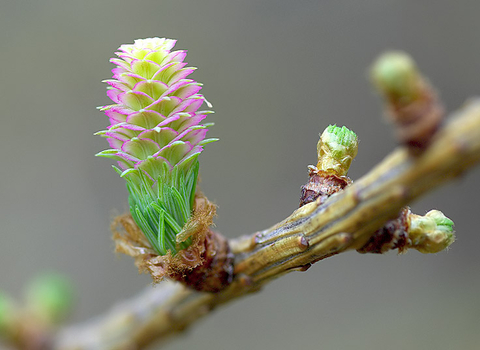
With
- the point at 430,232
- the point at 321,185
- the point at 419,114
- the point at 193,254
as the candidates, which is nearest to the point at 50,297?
the point at 193,254

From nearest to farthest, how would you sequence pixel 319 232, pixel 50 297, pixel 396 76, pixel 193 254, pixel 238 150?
pixel 396 76, pixel 319 232, pixel 193 254, pixel 50 297, pixel 238 150

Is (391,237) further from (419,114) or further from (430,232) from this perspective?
(419,114)

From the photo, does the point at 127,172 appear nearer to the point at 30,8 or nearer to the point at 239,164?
the point at 239,164

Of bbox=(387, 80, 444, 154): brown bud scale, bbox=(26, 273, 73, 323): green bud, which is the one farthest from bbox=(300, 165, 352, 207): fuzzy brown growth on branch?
bbox=(26, 273, 73, 323): green bud

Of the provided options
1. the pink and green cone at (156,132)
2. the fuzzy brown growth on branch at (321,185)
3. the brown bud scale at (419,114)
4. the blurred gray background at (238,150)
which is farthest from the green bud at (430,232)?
the blurred gray background at (238,150)

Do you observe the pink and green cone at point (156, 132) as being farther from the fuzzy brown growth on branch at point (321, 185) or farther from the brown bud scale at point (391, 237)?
the brown bud scale at point (391, 237)
